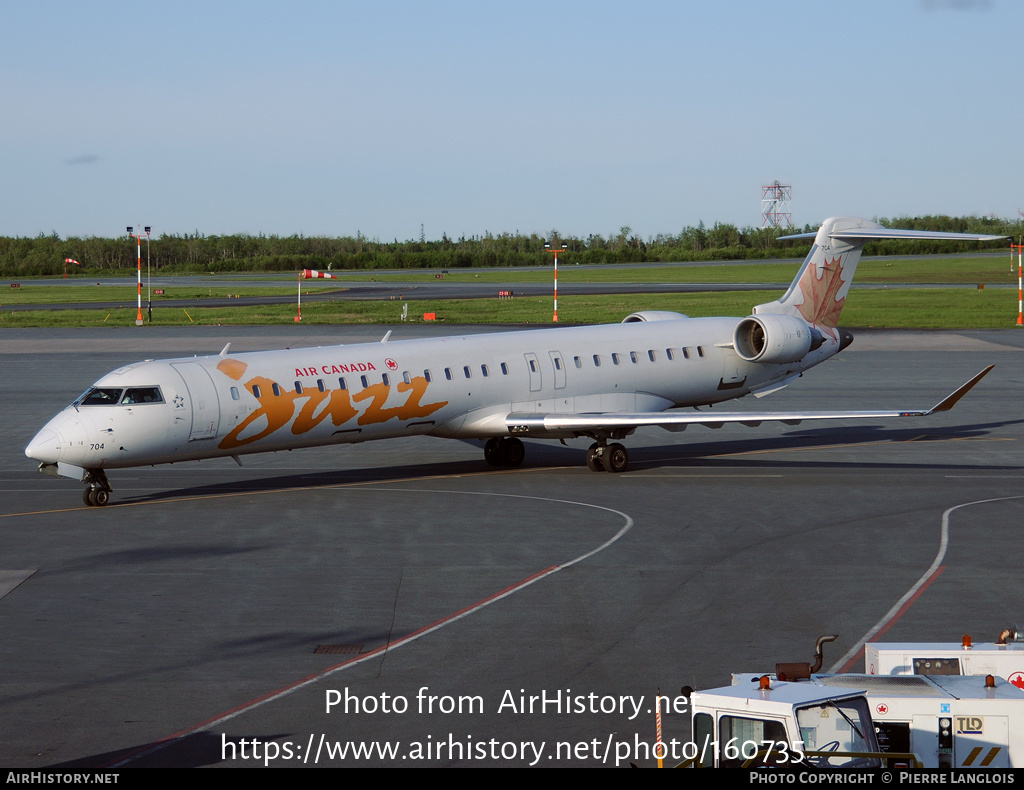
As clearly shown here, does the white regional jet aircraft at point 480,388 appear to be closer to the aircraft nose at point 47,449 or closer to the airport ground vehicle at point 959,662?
the aircraft nose at point 47,449

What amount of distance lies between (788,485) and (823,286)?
30.0 ft

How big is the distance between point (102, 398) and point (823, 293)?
19999 millimetres

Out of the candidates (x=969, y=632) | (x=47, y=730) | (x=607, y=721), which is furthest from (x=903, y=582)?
(x=47, y=730)

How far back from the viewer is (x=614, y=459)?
1131 inches

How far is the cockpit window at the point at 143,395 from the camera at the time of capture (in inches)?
947

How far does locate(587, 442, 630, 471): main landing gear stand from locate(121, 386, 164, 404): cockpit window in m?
10.2

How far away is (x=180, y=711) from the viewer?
13352mm

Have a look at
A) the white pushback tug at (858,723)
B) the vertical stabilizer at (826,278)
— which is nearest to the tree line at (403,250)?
the vertical stabilizer at (826,278)

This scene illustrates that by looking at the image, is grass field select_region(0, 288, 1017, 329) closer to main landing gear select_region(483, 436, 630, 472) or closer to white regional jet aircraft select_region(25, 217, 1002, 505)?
white regional jet aircraft select_region(25, 217, 1002, 505)

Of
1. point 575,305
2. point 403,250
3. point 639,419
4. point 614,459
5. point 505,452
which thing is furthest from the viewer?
point 403,250

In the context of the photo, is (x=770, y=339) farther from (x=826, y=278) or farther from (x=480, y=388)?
(x=480, y=388)

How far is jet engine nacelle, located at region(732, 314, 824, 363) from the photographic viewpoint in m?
31.2

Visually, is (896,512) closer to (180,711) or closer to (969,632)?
(969,632)

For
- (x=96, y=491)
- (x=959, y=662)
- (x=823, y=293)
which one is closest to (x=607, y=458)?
(x=823, y=293)
